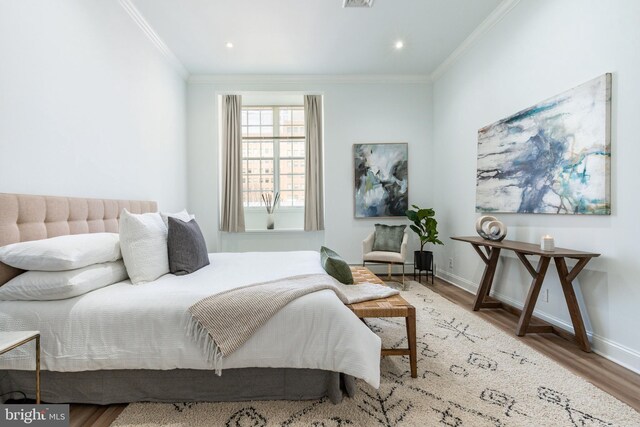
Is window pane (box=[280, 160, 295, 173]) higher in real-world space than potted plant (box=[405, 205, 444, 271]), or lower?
higher

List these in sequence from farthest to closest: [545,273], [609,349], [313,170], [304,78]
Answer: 1. [313,170]
2. [304,78]
3. [545,273]
4. [609,349]

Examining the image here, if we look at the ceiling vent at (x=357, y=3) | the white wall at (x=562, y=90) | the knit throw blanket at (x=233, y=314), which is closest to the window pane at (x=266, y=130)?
the ceiling vent at (x=357, y=3)

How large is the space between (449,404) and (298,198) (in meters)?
4.14

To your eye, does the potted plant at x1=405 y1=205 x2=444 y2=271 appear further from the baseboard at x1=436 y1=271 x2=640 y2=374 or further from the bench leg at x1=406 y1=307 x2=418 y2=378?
the bench leg at x1=406 y1=307 x2=418 y2=378

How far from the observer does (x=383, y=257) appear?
4.12 metres

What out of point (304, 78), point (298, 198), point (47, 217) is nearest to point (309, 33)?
point (304, 78)

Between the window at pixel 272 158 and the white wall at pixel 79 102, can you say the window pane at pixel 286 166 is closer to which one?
the window at pixel 272 158

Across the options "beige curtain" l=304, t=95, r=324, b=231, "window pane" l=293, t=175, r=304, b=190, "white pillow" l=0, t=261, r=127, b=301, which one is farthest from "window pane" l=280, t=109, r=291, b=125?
"white pillow" l=0, t=261, r=127, b=301

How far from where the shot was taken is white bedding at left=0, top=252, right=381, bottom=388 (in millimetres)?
1497

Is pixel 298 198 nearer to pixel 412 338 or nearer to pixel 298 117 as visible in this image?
A: pixel 298 117

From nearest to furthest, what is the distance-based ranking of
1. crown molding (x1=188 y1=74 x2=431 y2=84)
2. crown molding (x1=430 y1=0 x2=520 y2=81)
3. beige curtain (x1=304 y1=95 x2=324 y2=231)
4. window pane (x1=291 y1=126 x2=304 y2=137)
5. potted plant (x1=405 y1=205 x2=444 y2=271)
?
crown molding (x1=430 y1=0 x2=520 y2=81) → potted plant (x1=405 y1=205 x2=444 y2=271) → crown molding (x1=188 y1=74 x2=431 y2=84) → beige curtain (x1=304 y1=95 x2=324 y2=231) → window pane (x1=291 y1=126 x2=304 y2=137)

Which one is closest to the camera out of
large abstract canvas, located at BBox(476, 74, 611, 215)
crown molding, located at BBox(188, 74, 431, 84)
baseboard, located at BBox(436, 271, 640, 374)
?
baseboard, located at BBox(436, 271, 640, 374)

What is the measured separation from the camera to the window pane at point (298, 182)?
5406 millimetres

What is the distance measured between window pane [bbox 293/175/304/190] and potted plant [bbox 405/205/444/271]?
1974mm
